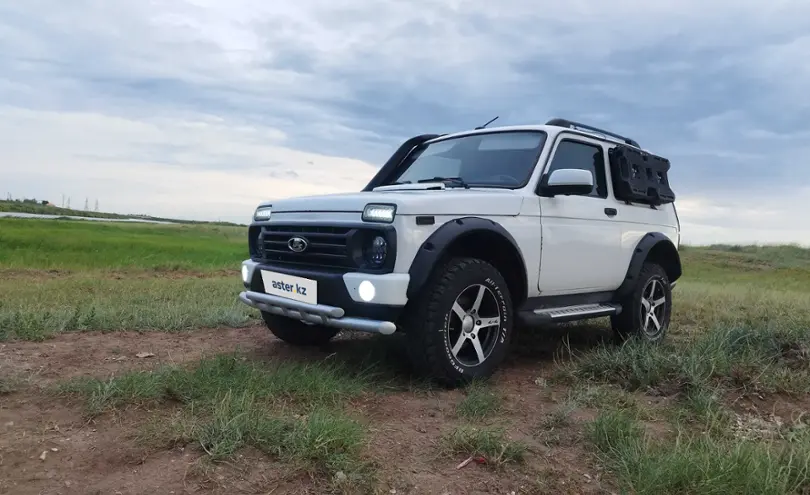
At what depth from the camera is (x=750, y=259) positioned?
31.1 m

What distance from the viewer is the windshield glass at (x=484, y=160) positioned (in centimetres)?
492

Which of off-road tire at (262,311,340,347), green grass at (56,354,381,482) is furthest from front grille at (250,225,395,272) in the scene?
green grass at (56,354,381,482)

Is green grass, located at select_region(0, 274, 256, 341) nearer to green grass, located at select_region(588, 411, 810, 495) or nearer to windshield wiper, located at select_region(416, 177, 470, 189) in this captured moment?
windshield wiper, located at select_region(416, 177, 470, 189)

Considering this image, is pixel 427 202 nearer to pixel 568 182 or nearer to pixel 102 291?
pixel 568 182

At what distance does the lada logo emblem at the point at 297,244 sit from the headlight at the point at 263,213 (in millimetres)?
502

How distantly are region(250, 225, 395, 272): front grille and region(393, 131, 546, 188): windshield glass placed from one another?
1.25 m

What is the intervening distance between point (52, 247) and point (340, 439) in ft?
69.9

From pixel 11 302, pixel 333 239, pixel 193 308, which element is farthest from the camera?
pixel 11 302

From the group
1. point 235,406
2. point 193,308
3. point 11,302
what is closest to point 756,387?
point 235,406

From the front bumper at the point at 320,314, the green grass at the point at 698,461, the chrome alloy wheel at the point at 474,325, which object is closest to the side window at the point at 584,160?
the chrome alloy wheel at the point at 474,325

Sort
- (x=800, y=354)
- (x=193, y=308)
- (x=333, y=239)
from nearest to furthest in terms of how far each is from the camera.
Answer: (x=333, y=239), (x=800, y=354), (x=193, y=308)

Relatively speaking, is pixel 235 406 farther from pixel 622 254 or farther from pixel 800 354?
pixel 800 354

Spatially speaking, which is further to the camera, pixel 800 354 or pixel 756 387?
pixel 800 354

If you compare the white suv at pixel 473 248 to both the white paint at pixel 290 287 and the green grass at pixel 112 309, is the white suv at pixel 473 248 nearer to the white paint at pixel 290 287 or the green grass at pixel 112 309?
the white paint at pixel 290 287
